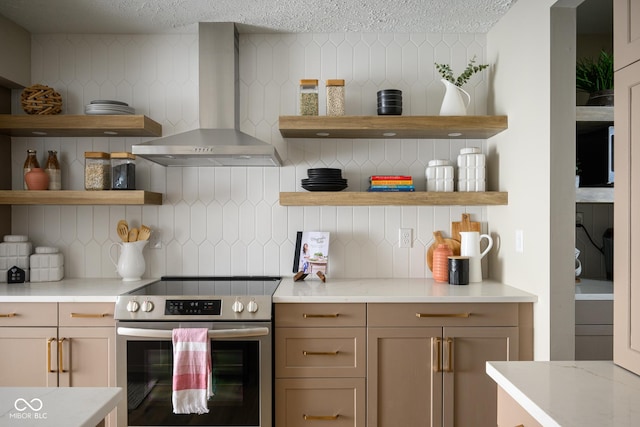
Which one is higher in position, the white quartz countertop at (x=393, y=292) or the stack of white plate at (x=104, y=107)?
the stack of white plate at (x=104, y=107)

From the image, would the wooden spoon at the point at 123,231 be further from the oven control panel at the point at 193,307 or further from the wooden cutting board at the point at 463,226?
the wooden cutting board at the point at 463,226

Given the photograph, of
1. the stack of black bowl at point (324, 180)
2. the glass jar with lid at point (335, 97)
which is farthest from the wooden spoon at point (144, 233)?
the glass jar with lid at point (335, 97)

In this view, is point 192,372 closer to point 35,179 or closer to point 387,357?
point 387,357

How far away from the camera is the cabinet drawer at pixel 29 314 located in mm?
2416

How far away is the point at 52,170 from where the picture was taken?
291 centimetres

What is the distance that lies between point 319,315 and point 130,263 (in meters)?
1.23

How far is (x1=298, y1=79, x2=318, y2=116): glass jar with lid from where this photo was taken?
2764mm

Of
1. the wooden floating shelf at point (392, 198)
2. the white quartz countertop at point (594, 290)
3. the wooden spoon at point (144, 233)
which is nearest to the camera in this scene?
the white quartz countertop at point (594, 290)

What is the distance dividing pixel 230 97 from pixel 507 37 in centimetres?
159

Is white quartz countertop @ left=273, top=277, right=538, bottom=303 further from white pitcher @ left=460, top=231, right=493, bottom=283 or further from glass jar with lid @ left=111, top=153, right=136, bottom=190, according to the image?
glass jar with lid @ left=111, top=153, right=136, bottom=190

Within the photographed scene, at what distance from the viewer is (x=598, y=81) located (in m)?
2.62

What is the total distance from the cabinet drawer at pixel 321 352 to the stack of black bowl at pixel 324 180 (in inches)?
32.4

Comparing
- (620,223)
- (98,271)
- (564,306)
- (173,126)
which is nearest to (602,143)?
(564,306)

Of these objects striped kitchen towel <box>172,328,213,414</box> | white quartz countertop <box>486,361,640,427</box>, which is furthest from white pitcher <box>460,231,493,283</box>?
striped kitchen towel <box>172,328,213,414</box>
